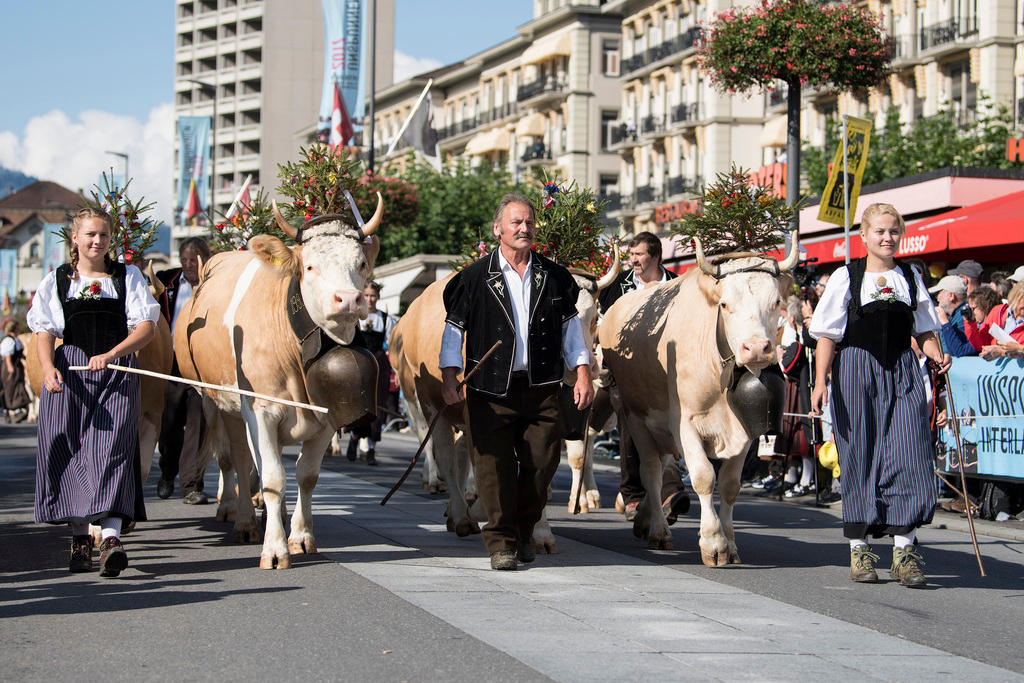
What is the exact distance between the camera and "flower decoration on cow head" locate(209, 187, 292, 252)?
480 inches

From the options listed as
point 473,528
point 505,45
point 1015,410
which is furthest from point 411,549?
point 505,45

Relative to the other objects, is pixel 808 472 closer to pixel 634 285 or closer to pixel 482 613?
pixel 634 285

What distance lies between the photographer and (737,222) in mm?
10391

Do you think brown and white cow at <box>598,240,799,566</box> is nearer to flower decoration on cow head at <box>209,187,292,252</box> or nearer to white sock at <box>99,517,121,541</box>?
flower decoration on cow head at <box>209,187,292,252</box>

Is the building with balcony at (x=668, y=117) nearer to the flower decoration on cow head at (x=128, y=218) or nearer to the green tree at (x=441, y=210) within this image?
the green tree at (x=441, y=210)

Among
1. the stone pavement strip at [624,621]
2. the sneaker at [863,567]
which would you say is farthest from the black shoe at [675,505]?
the sneaker at [863,567]

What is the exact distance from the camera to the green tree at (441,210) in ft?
165

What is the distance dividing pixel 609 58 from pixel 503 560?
250ft

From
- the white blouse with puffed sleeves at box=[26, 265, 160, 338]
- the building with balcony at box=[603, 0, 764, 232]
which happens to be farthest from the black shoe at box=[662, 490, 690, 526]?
the building with balcony at box=[603, 0, 764, 232]

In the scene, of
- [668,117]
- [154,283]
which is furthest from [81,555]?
[668,117]

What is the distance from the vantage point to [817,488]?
563 inches

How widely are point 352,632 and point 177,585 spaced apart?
5.78ft

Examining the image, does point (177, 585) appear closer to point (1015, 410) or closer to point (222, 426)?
point (222, 426)

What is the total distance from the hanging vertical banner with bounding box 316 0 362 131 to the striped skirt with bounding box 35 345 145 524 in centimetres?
3414
